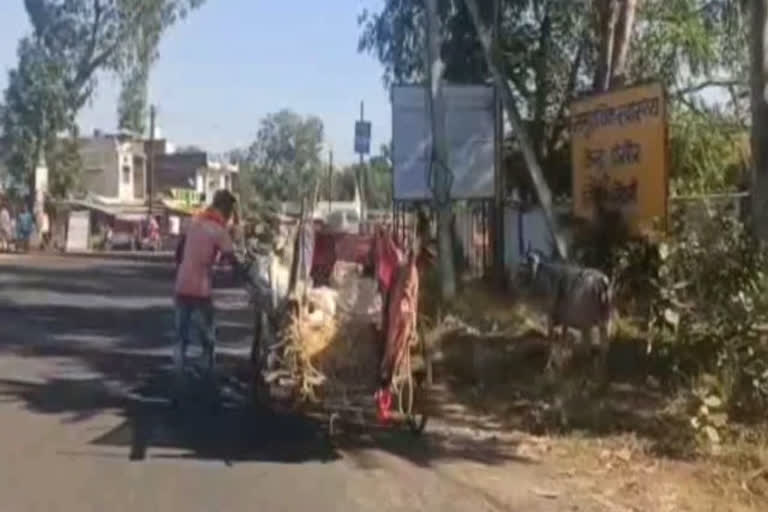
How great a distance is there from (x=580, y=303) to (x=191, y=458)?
163 inches

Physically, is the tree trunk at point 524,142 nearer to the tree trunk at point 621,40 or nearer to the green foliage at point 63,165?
the tree trunk at point 621,40

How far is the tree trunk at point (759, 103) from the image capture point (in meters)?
11.8

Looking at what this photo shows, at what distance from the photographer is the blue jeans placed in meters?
12.5

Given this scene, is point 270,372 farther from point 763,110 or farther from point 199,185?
point 199,185

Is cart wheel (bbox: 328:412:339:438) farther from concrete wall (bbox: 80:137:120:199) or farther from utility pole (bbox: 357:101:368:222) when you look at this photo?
concrete wall (bbox: 80:137:120:199)

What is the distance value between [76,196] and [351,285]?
6975 centimetres

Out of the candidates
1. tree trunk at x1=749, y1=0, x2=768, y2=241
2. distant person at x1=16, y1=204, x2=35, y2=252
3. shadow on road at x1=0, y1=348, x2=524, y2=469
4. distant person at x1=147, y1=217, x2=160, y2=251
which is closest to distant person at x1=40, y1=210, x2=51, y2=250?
distant person at x1=16, y1=204, x2=35, y2=252

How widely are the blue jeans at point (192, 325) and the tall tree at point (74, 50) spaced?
1774 inches

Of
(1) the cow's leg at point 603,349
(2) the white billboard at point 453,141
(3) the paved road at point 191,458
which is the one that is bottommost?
(3) the paved road at point 191,458

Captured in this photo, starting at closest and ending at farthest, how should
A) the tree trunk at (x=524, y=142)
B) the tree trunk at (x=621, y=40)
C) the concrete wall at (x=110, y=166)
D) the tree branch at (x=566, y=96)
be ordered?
the tree trunk at (x=524, y=142), the tree trunk at (x=621, y=40), the tree branch at (x=566, y=96), the concrete wall at (x=110, y=166)

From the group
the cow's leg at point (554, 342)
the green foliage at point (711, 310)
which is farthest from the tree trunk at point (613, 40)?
the cow's leg at point (554, 342)

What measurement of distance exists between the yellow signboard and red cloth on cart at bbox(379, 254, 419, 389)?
3934mm

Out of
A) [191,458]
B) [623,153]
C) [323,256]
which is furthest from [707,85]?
[191,458]

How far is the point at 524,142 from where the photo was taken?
16.9 metres
